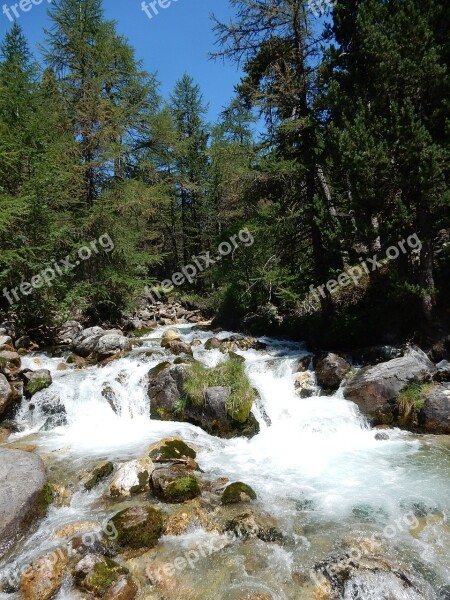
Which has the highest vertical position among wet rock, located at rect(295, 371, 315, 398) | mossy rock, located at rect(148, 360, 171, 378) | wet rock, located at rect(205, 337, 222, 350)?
wet rock, located at rect(205, 337, 222, 350)

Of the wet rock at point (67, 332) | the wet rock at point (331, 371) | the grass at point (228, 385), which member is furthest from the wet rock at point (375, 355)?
the wet rock at point (67, 332)

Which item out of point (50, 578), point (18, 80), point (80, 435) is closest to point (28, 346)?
point (80, 435)

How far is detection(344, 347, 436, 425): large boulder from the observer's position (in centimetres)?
968

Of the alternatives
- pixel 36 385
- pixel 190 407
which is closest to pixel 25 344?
pixel 36 385

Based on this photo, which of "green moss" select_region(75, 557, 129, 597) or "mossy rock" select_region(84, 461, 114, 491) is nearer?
"green moss" select_region(75, 557, 129, 597)

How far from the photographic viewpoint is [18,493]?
237 inches

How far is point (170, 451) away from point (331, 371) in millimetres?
5359

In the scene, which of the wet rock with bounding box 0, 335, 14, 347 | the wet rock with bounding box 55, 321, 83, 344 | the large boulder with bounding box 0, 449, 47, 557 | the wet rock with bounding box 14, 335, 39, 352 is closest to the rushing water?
the large boulder with bounding box 0, 449, 47, 557

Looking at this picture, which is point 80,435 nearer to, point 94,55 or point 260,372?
point 260,372

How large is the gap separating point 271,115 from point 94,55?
11.0 m

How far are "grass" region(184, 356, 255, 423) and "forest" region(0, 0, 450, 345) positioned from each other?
3.92 metres

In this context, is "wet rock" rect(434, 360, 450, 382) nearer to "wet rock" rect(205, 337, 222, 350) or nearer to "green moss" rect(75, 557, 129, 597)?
"wet rock" rect(205, 337, 222, 350)

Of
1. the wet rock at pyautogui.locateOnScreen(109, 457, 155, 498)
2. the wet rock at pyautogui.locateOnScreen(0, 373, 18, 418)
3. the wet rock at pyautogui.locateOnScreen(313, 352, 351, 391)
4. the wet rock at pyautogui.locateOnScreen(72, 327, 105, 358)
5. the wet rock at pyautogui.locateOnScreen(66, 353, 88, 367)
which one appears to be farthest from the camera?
the wet rock at pyautogui.locateOnScreen(72, 327, 105, 358)

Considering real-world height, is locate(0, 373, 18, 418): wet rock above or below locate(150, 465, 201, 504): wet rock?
above
